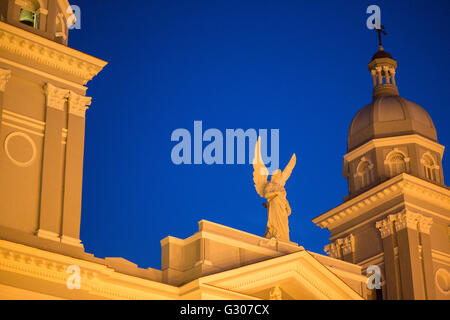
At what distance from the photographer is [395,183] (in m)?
44.3

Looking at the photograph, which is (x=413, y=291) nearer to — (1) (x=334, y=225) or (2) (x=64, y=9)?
(1) (x=334, y=225)

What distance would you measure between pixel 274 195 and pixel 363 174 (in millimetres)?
11248

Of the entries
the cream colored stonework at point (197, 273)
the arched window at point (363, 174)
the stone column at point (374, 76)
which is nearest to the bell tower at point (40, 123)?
the cream colored stonework at point (197, 273)

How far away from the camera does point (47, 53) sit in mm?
34062

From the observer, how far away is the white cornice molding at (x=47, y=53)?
3312 centimetres

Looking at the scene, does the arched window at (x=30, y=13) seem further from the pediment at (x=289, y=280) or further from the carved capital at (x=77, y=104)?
the pediment at (x=289, y=280)

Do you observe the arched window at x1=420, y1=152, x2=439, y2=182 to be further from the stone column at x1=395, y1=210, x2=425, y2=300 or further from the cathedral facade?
the cathedral facade

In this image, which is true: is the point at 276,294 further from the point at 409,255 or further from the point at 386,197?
the point at 386,197

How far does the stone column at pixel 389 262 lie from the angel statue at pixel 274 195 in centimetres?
793

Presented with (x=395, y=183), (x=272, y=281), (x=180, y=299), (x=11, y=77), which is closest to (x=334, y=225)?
(x=395, y=183)

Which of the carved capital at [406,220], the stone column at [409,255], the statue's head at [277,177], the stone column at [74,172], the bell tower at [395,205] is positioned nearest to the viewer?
the stone column at [74,172]

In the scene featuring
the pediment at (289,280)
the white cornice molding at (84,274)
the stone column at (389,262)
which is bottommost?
the white cornice molding at (84,274)

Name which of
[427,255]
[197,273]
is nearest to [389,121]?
[427,255]

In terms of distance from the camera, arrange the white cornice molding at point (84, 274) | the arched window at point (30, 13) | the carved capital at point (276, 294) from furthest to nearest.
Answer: the carved capital at point (276, 294), the arched window at point (30, 13), the white cornice molding at point (84, 274)
